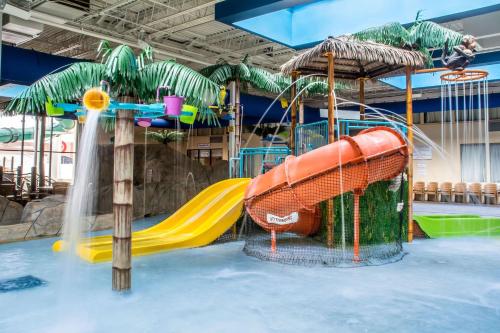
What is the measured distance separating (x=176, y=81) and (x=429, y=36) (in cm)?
582

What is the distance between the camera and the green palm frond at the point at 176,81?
415 centimetres

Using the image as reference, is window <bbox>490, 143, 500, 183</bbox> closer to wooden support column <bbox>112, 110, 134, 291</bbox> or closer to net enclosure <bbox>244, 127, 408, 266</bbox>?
net enclosure <bbox>244, 127, 408, 266</bbox>

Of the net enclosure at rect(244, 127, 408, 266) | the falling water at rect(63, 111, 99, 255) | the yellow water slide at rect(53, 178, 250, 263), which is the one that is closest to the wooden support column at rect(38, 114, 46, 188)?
the falling water at rect(63, 111, 99, 255)

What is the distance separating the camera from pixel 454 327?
321 centimetres

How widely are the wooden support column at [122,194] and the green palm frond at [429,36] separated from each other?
618 centimetres

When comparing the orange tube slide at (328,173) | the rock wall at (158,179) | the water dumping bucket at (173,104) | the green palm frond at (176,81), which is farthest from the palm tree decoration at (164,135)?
the water dumping bucket at (173,104)

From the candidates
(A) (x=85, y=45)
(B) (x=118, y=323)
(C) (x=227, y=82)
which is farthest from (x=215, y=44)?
(B) (x=118, y=323)

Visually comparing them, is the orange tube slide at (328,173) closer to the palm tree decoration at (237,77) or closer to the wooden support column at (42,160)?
the palm tree decoration at (237,77)

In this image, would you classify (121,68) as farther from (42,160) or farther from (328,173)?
(42,160)

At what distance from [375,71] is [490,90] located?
10464mm

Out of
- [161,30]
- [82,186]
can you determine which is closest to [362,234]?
[82,186]

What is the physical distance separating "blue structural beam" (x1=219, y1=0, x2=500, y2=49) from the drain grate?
4803mm

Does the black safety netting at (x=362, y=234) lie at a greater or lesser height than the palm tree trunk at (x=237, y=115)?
lesser

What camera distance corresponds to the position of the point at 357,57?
20.2ft
